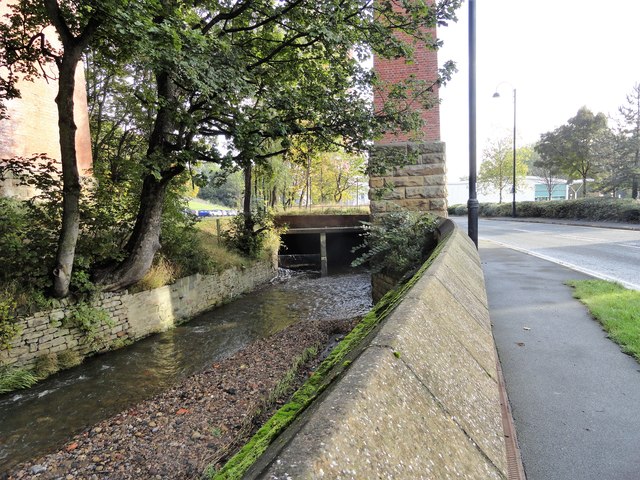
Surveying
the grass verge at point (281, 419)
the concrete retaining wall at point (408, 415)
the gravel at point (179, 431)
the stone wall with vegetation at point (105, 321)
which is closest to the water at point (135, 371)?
the stone wall with vegetation at point (105, 321)

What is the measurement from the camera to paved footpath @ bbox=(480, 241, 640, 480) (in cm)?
213

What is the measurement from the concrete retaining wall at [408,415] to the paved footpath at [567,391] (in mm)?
701

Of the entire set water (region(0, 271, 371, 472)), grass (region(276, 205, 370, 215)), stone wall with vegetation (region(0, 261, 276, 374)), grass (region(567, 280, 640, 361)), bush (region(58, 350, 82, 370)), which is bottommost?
water (region(0, 271, 371, 472))

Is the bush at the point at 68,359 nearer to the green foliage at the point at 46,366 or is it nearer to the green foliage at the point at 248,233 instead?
the green foliage at the point at 46,366

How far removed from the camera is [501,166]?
138 ft

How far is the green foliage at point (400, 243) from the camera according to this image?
7.06 m

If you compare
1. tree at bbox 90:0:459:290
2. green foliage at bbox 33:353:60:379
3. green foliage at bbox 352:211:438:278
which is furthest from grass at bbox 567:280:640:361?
green foliage at bbox 33:353:60:379

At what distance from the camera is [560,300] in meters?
5.71

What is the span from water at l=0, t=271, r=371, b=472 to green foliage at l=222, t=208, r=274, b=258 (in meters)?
3.52

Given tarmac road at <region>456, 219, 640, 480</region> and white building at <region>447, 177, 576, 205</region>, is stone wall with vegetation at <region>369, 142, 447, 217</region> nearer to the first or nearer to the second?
tarmac road at <region>456, 219, 640, 480</region>

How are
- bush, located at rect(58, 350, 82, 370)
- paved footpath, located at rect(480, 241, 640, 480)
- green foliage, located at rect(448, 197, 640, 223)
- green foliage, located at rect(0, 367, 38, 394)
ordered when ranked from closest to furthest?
paved footpath, located at rect(480, 241, 640, 480), green foliage, located at rect(0, 367, 38, 394), bush, located at rect(58, 350, 82, 370), green foliage, located at rect(448, 197, 640, 223)

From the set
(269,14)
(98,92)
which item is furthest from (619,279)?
(98,92)

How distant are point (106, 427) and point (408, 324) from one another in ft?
17.0

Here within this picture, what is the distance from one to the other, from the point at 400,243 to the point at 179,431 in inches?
181
